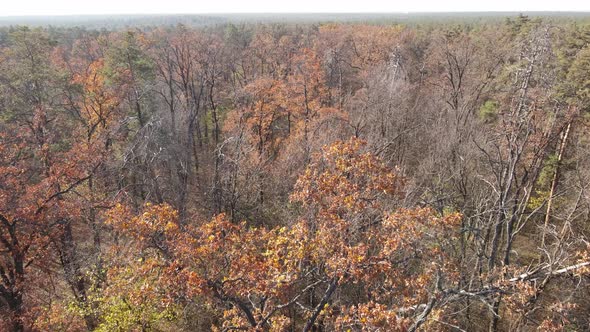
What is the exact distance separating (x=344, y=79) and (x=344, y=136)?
14422 millimetres

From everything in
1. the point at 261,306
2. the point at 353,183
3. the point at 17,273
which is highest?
the point at 353,183

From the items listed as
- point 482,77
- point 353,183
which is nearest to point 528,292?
point 353,183

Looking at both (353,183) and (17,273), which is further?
(17,273)

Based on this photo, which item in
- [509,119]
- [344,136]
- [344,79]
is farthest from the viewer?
[344,79]

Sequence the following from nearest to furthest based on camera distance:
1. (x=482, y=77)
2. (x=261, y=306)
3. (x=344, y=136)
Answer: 1. (x=261, y=306)
2. (x=344, y=136)
3. (x=482, y=77)

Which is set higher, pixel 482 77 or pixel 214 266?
pixel 482 77

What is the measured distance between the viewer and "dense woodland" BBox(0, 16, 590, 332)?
8.39 metres

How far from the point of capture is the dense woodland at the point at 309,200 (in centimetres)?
839

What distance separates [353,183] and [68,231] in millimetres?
14313

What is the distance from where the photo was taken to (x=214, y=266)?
27.1 feet

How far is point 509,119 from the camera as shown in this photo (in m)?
12.0

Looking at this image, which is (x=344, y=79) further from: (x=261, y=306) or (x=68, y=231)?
(x=261, y=306)

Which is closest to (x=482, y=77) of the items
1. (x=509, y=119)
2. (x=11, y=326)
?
(x=509, y=119)

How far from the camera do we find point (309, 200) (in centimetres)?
983
